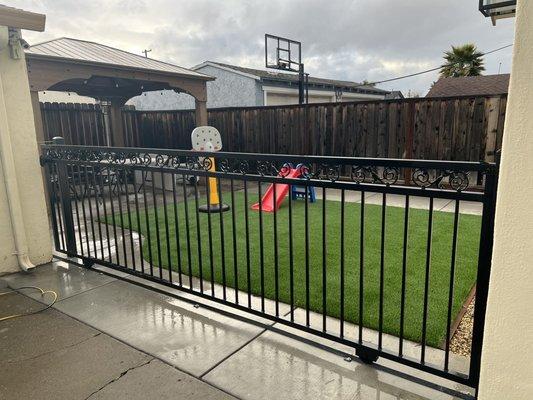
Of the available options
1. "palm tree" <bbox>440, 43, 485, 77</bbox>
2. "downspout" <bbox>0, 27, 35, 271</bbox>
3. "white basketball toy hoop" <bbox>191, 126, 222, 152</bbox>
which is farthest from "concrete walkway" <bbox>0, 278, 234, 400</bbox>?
"palm tree" <bbox>440, 43, 485, 77</bbox>

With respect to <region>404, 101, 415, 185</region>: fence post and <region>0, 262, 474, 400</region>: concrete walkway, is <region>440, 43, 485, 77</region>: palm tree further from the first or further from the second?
<region>0, 262, 474, 400</region>: concrete walkway

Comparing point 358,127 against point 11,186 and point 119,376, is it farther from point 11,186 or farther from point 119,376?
point 119,376

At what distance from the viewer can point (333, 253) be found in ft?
14.1

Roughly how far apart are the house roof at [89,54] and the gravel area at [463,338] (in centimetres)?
668

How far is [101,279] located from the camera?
3.73m

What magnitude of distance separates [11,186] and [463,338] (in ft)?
13.6

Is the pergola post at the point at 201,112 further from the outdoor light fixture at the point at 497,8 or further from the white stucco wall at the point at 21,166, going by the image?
the outdoor light fixture at the point at 497,8

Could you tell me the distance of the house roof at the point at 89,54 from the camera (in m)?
6.57

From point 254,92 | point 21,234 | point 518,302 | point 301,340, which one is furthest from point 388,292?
point 254,92

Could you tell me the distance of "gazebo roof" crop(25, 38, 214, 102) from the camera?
251 inches

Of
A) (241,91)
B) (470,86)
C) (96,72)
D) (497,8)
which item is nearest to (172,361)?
(497,8)

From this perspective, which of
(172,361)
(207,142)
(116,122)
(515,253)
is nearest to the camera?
(515,253)

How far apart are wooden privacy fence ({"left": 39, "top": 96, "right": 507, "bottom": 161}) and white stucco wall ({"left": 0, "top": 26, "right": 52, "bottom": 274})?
21.8 ft

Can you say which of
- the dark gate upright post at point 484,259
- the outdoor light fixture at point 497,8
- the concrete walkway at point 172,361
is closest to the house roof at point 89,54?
the concrete walkway at point 172,361
